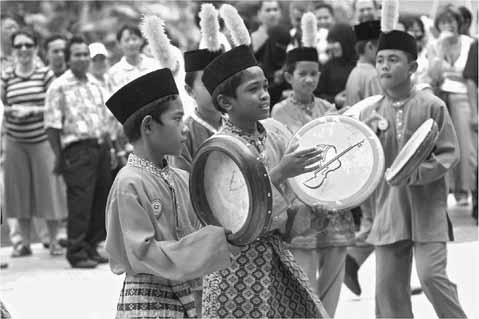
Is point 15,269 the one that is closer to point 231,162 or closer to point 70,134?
point 70,134

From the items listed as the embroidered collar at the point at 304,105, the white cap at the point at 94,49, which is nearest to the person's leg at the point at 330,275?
the embroidered collar at the point at 304,105

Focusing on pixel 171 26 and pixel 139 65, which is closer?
pixel 139 65

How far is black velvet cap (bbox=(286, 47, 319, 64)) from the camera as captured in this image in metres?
6.87

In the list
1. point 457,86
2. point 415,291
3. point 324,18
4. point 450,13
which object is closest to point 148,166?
point 415,291

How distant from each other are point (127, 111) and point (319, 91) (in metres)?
5.46

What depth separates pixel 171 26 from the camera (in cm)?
1747

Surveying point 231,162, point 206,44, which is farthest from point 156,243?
point 206,44

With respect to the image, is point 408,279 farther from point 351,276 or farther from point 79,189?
point 79,189

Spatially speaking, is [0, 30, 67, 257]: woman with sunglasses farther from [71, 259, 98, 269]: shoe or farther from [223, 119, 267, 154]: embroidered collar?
[223, 119, 267, 154]: embroidered collar

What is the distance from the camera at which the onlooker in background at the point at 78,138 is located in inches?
358

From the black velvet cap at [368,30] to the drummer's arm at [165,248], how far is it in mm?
4333

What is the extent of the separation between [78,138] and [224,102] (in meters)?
4.36

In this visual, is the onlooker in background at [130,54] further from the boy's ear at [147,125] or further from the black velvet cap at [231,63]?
the boy's ear at [147,125]

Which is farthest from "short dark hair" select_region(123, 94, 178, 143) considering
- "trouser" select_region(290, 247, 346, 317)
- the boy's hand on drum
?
"trouser" select_region(290, 247, 346, 317)
